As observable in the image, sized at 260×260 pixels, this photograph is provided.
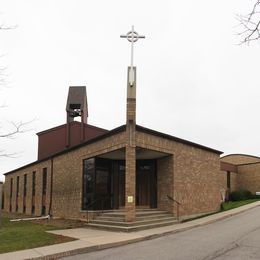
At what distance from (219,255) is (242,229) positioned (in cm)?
623

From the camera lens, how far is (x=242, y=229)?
1725 cm

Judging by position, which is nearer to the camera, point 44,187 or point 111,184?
point 111,184

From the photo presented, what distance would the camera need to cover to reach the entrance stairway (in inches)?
709

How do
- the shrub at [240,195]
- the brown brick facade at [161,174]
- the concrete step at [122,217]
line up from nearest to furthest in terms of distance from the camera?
the concrete step at [122,217]
the brown brick facade at [161,174]
the shrub at [240,195]

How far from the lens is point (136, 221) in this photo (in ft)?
61.0

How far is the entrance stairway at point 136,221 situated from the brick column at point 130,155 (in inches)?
19.9

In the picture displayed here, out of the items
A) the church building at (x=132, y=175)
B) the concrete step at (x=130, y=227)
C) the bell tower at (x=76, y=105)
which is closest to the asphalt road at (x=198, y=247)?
the concrete step at (x=130, y=227)

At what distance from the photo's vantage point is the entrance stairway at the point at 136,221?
18016 mm

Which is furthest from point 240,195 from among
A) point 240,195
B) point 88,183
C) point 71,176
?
point 88,183

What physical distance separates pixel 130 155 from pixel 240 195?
2156 centimetres

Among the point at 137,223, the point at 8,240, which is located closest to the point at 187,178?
the point at 137,223

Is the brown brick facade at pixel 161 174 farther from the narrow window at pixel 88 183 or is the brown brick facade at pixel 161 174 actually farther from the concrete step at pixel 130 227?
the concrete step at pixel 130 227

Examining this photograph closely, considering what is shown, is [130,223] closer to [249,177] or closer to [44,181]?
[44,181]

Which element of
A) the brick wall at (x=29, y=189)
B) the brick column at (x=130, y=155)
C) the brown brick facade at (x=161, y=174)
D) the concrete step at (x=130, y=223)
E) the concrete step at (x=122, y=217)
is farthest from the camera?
the brick wall at (x=29, y=189)
